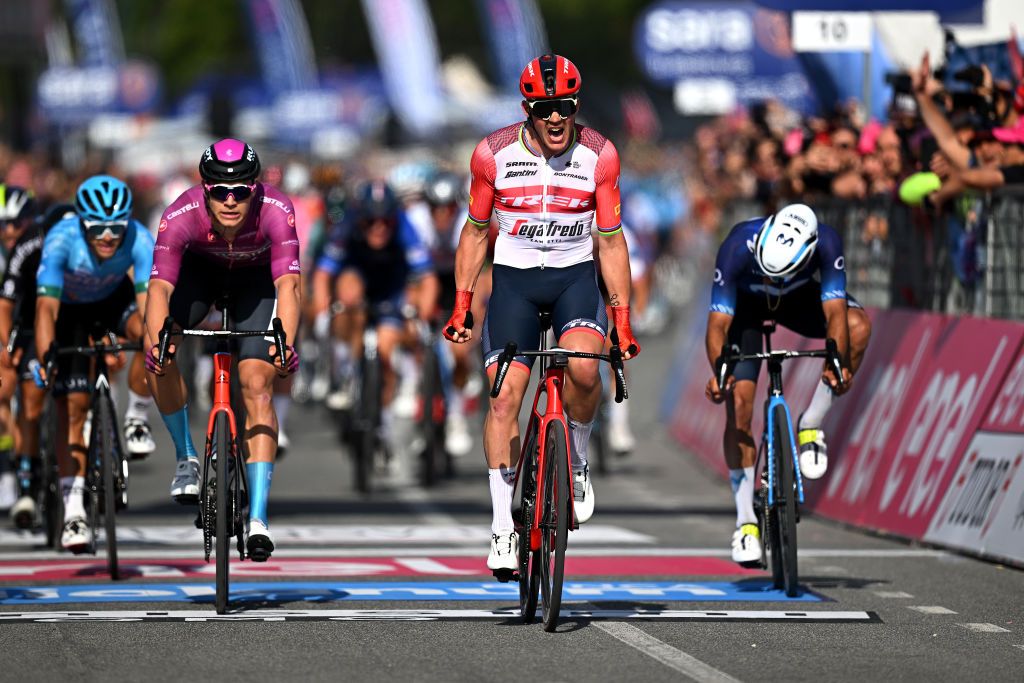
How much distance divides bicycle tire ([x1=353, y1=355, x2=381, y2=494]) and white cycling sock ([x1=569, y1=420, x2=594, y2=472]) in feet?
23.1

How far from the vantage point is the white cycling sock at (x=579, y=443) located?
9859 mm

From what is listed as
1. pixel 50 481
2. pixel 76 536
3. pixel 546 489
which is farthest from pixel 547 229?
pixel 50 481

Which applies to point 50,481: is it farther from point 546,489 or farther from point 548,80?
point 548,80

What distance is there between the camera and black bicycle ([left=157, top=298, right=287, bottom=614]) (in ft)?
32.7

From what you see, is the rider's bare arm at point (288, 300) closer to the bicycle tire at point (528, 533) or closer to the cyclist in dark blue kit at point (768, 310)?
the bicycle tire at point (528, 533)

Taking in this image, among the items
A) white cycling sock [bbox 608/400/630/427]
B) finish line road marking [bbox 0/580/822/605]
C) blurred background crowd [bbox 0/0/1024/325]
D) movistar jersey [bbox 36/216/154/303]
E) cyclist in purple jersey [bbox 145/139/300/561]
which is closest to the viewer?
cyclist in purple jersey [bbox 145/139/300/561]

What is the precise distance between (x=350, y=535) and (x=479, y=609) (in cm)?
390

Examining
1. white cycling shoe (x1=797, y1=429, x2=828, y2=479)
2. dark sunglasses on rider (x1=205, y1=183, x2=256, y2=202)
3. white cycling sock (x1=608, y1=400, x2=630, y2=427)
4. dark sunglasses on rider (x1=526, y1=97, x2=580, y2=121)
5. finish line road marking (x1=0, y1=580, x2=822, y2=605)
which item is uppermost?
dark sunglasses on rider (x1=526, y1=97, x2=580, y2=121)

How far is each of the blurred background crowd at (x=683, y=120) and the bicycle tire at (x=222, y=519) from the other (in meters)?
Result: 5.09

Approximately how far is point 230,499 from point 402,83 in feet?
159

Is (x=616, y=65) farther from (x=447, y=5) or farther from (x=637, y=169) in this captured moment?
(x=637, y=169)

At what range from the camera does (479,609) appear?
10.3 meters

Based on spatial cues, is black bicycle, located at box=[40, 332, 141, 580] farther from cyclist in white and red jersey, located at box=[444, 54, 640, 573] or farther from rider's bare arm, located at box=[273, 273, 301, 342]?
cyclist in white and red jersey, located at box=[444, 54, 640, 573]

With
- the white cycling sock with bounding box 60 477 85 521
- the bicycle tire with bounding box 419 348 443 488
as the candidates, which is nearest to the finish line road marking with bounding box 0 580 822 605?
the white cycling sock with bounding box 60 477 85 521
